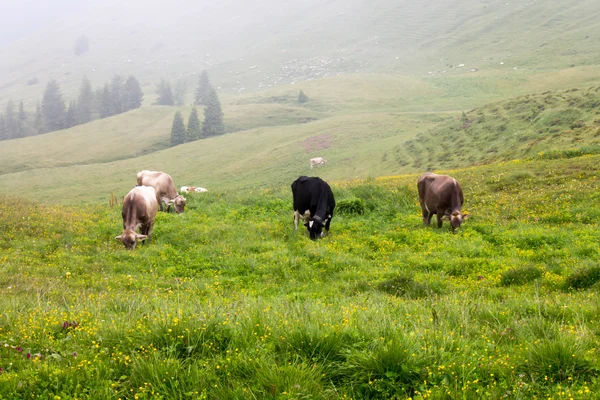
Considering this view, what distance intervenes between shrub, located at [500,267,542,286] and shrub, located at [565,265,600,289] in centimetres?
81

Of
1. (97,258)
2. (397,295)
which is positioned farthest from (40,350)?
(97,258)

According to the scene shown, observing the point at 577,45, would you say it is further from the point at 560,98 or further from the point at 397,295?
the point at 397,295

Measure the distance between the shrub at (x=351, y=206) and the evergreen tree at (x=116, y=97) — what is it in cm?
13698

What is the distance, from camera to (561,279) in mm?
9242

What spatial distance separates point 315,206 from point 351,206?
2.96 metres

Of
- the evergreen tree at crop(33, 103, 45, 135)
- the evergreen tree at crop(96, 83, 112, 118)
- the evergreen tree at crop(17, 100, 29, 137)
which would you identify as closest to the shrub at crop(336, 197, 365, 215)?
the evergreen tree at crop(33, 103, 45, 135)

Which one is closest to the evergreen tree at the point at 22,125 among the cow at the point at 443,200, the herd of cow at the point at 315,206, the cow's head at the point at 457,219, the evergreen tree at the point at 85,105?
the evergreen tree at the point at 85,105

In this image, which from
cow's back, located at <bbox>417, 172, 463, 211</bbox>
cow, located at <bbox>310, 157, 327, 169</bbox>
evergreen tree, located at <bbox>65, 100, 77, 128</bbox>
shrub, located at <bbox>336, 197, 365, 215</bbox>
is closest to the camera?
cow's back, located at <bbox>417, 172, 463, 211</bbox>

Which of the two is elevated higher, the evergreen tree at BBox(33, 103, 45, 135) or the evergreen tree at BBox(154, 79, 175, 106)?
the evergreen tree at BBox(154, 79, 175, 106)

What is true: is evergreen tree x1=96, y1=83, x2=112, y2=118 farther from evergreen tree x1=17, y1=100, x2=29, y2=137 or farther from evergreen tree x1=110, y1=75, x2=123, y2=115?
evergreen tree x1=17, y1=100, x2=29, y2=137

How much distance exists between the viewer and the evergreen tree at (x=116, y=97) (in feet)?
462

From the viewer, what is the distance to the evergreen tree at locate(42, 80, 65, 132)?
128625mm

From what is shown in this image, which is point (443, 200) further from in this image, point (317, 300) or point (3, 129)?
point (3, 129)

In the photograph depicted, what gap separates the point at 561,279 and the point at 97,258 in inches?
479
